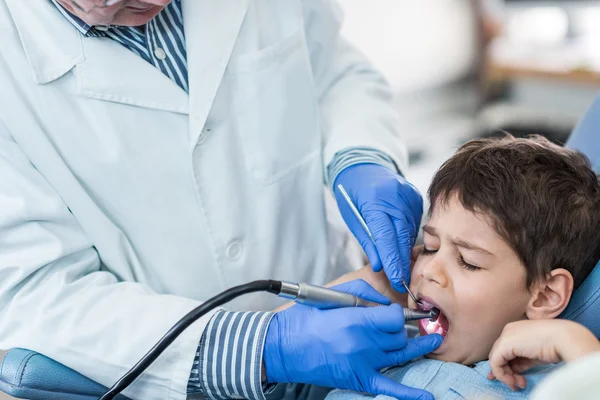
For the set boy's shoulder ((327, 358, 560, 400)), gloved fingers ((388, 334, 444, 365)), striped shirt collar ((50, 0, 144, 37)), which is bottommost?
boy's shoulder ((327, 358, 560, 400))

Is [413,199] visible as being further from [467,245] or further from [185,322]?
[185,322]

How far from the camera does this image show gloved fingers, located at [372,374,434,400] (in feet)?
3.64

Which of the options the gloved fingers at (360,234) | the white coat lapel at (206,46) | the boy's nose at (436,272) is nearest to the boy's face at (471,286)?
the boy's nose at (436,272)

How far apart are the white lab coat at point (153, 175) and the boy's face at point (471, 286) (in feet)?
1.27

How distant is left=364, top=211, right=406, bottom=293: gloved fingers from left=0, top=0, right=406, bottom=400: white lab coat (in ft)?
0.75

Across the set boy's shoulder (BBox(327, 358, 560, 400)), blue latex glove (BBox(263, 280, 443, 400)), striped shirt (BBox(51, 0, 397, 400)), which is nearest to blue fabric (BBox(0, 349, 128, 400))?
striped shirt (BBox(51, 0, 397, 400))

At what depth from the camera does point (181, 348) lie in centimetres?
115

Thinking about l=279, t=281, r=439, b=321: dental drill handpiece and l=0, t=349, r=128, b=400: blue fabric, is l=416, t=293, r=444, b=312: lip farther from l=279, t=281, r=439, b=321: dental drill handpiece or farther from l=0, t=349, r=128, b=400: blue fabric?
l=0, t=349, r=128, b=400: blue fabric

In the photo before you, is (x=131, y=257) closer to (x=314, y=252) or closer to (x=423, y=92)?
(x=314, y=252)

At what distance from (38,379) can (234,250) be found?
45cm

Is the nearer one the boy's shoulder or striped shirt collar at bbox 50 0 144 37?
the boy's shoulder

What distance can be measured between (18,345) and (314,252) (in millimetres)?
670

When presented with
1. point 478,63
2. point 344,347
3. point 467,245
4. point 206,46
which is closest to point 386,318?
point 344,347

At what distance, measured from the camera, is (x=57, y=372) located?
1134mm
